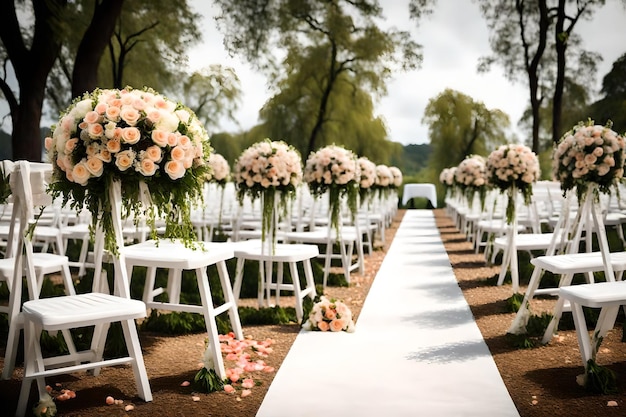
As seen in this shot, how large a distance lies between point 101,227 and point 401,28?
16.7 m

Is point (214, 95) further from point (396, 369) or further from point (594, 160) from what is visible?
point (396, 369)

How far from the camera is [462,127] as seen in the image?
24.3 m

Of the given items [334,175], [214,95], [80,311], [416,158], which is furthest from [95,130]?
[416,158]

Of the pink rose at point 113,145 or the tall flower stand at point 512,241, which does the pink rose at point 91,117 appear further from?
the tall flower stand at point 512,241

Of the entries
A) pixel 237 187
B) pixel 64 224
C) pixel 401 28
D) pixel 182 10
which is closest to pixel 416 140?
pixel 401 28

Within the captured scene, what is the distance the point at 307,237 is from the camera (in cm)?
600

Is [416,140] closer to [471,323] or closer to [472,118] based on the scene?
[472,118]

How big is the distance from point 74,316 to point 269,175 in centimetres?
233

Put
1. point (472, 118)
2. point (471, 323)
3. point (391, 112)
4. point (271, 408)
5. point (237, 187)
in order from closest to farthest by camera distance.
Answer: point (271, 408) < point (471, 323) < point (237, 187) < point (391, 112) < point (472, 118)

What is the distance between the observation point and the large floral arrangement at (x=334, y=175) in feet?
19.5

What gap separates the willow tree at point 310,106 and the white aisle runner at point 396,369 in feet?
45.9

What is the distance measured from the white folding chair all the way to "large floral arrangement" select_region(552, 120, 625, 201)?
109 inches

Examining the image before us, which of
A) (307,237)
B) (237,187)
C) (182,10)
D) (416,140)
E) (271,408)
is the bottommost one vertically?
(271,408)

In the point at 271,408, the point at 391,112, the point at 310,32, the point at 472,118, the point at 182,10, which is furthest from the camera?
the point at 472,118
